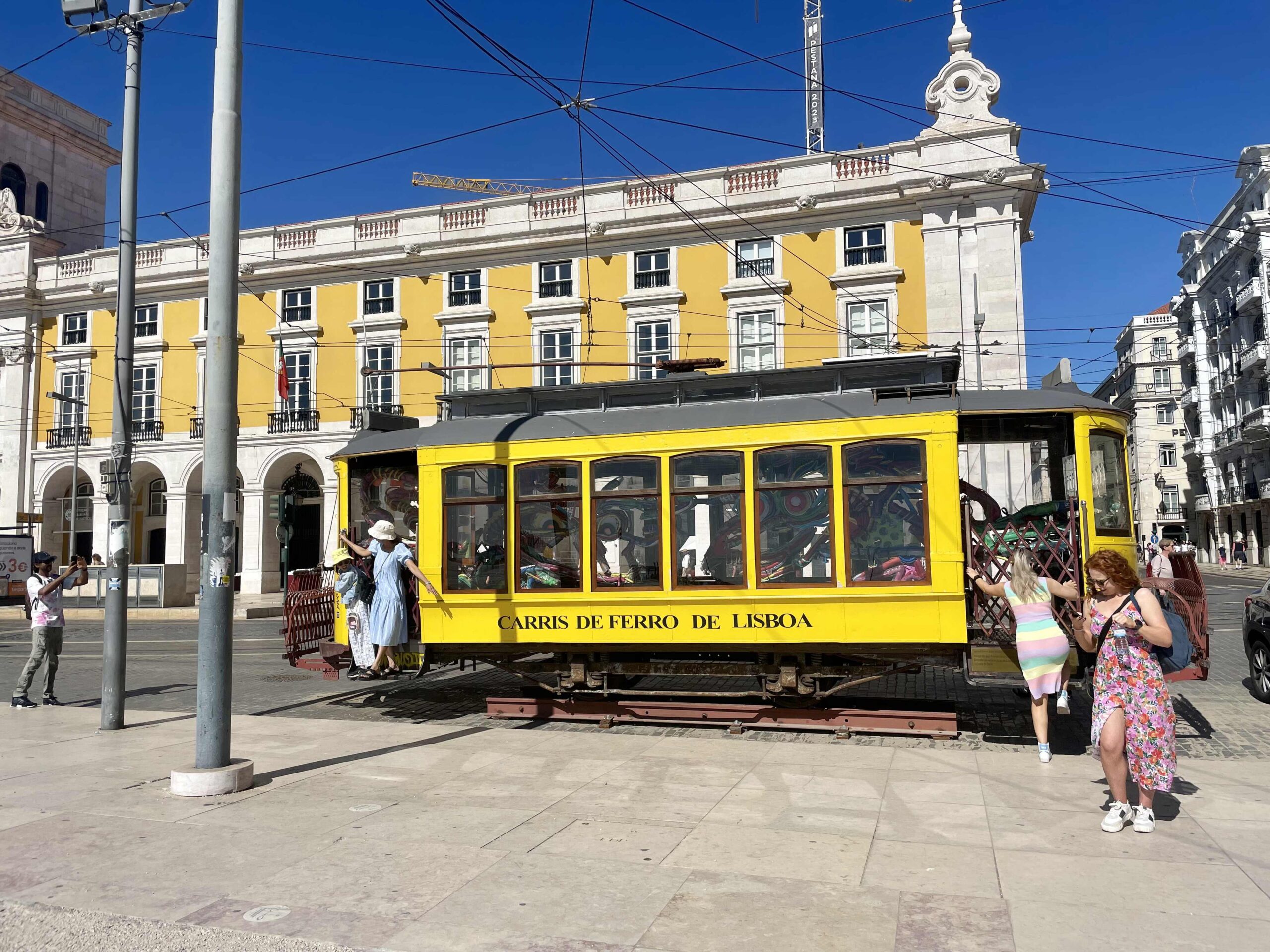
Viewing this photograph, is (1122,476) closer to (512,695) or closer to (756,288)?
(512,695)

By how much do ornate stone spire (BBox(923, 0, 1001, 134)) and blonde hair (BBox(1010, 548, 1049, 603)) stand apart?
23.4 meters

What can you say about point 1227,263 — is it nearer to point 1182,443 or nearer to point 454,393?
point 1182,443

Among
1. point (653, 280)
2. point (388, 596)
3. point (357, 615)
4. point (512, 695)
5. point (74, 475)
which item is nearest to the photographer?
point (388, 596)

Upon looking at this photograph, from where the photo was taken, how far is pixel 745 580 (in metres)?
8.91

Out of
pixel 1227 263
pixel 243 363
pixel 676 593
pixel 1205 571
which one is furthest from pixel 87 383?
→ pixel 1227 263

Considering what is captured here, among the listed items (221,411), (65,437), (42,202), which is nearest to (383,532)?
(221,411)

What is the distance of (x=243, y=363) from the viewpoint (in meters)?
34.2

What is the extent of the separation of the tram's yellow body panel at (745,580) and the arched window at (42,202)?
142ft

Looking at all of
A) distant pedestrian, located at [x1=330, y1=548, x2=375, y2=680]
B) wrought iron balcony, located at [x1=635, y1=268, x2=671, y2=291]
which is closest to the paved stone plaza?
distant pedestrian, located at [x1=330, y1=548, x2=375, y2=680]

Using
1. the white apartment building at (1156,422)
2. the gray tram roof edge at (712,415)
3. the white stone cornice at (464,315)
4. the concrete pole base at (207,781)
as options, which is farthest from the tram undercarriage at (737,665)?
the white apartment building at (1156,422)

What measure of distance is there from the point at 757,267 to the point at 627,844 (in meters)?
25.2

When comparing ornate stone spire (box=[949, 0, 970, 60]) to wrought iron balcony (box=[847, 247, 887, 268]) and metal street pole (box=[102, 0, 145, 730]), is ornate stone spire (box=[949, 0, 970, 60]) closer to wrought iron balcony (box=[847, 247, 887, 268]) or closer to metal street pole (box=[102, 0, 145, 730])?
wrought iron balcony (box=[847, 247, 887, 268])

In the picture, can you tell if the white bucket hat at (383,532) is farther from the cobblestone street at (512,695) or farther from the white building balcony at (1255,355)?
the white building balcony at (1255,355)

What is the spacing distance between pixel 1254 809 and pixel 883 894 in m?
3.16
